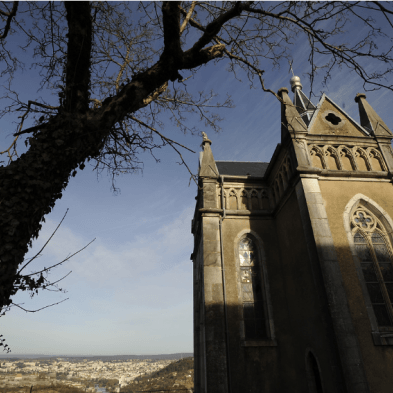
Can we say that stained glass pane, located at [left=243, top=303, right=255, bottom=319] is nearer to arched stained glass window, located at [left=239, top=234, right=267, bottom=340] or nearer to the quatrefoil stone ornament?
arched stained glass window, located at [left=239, top=234, right=267, bottom=340]

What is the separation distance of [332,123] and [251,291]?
7341mm

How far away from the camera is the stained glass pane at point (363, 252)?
27.1 feet

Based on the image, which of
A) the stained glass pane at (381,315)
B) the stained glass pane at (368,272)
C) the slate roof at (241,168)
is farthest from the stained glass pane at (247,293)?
the slate roof at (241,168)

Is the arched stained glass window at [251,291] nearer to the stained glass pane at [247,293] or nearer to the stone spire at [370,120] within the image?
the stained glass pane at [247,293]

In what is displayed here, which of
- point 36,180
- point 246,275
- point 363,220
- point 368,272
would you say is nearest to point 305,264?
point 368,272

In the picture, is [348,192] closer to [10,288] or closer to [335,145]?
[335,145]

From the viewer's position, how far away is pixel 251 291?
10.6 meters

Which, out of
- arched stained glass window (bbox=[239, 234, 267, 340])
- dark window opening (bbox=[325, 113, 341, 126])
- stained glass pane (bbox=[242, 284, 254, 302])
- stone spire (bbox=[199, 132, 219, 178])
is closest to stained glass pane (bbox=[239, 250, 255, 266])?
arched stained glass window (bbox=[239, 234, 267, 340])

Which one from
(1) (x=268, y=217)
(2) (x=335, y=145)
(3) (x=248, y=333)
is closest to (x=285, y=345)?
(3) (x=248, y=333)

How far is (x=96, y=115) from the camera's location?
3754mm

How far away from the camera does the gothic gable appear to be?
10.7m

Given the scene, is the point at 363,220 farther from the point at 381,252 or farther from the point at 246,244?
the point at 246,244

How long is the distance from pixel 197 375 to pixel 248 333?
440 cm

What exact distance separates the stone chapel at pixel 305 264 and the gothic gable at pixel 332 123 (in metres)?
0.04
